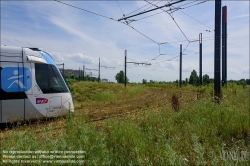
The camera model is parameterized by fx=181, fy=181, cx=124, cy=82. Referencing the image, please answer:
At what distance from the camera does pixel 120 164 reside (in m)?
3.01

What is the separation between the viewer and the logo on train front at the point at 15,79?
6.60 metres

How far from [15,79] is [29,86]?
0.54 m

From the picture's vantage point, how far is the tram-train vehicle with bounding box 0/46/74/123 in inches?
261

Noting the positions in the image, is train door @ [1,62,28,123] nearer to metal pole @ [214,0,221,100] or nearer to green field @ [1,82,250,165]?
green field @ [1,82,250,165]

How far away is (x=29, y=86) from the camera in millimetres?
7016

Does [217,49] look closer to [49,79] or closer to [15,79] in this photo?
[49,79]

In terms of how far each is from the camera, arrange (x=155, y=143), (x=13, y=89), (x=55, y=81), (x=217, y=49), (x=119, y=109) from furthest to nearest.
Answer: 1. (x=119, y=109)
2. (x=217, y=49)
3. (x=55, y=81)
4. (x=13, y=89)
5. (x=155, y=143)

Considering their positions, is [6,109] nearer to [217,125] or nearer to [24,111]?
[24,111]

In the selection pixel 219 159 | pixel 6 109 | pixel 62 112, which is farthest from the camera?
pixel 62 112

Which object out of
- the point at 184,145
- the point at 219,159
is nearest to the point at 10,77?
the point at 184,145

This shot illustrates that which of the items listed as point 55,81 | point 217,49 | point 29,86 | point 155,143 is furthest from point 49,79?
point 217,49

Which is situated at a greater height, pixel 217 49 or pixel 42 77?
pixel 217 49

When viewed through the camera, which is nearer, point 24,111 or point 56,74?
point 24,111

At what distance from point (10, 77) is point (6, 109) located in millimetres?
1176
